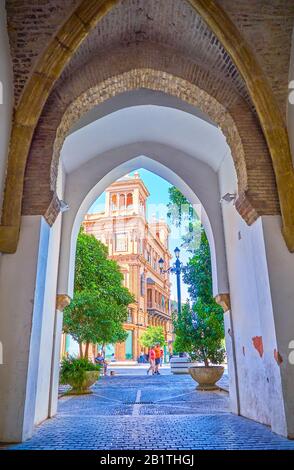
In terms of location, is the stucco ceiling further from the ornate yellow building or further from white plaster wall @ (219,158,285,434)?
the ornate yellow building

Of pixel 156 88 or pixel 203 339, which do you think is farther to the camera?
pixel 203 339

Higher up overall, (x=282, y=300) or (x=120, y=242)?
(x=120, y=242)

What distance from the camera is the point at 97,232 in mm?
37844

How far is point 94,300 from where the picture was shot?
13508 millimetres

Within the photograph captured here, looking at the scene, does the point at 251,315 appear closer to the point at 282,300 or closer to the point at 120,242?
the point at 282,300

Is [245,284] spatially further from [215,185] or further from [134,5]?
[134,5]

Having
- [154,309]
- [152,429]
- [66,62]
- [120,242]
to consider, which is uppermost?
[120,242]

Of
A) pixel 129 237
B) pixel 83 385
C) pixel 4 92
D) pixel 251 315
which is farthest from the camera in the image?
pixel 129 237

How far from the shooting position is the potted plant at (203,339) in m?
11.0

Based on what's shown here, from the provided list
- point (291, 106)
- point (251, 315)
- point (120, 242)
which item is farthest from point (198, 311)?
point (120, 242)

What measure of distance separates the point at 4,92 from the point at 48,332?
3941 mm

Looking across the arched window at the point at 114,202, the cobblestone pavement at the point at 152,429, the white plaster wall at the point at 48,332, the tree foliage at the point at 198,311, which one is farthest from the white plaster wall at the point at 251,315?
the arched window at the point at 114,202
